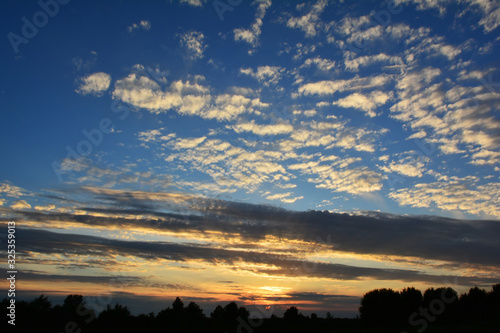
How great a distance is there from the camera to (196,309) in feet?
549

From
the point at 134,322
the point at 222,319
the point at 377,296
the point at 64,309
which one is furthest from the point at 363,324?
the point at 64,309

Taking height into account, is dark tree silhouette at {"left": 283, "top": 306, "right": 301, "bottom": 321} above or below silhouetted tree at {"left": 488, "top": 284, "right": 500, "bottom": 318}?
below

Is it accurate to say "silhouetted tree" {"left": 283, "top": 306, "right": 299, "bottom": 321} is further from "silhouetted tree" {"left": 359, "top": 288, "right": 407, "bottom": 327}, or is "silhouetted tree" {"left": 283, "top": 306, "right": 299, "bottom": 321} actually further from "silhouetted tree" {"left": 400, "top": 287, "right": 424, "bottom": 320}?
"silhouetted tree" {"left": 400, "top": 287, "right": 424, "bottom": 320}

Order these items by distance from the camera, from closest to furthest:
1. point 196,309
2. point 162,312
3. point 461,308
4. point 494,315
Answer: point 494,315
point 461,308
point 162,312
point 196,309

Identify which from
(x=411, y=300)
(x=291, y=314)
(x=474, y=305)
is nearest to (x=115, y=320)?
(x=291, y=314)

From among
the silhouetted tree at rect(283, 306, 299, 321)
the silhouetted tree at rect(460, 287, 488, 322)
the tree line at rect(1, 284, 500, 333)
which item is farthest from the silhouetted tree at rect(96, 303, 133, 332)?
the silhouetted tree at rect(460, 287, 488, 322)

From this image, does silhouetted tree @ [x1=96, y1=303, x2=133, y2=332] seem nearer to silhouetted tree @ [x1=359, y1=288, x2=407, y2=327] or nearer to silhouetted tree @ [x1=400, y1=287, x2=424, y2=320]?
silhouetted tree @ [x1=359, y1=288, x2=407, y2=327]

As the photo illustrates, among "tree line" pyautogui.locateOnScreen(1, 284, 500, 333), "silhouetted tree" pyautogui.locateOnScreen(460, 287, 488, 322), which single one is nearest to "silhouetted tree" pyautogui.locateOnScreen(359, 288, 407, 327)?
"tree line" pyautogui.locateOnScreen(1, 284, 500, 333)

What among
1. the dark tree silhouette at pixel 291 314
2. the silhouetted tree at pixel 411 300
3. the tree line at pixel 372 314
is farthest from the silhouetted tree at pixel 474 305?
the dark tree silhouette at pixel 291 314

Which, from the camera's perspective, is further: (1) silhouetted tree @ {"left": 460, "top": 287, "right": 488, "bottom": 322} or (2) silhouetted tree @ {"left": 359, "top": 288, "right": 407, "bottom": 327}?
(1) silhouetted tree @ {"left": 460, "top": 287, "right": 488, "bottom": 322}

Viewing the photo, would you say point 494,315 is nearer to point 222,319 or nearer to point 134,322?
point 222,319

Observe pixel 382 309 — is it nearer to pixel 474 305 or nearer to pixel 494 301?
pixel 474 305

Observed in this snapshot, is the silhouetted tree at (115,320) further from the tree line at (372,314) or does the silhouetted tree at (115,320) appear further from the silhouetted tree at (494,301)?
the silhouetted tree at (494,301)

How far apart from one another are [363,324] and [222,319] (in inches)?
2795
